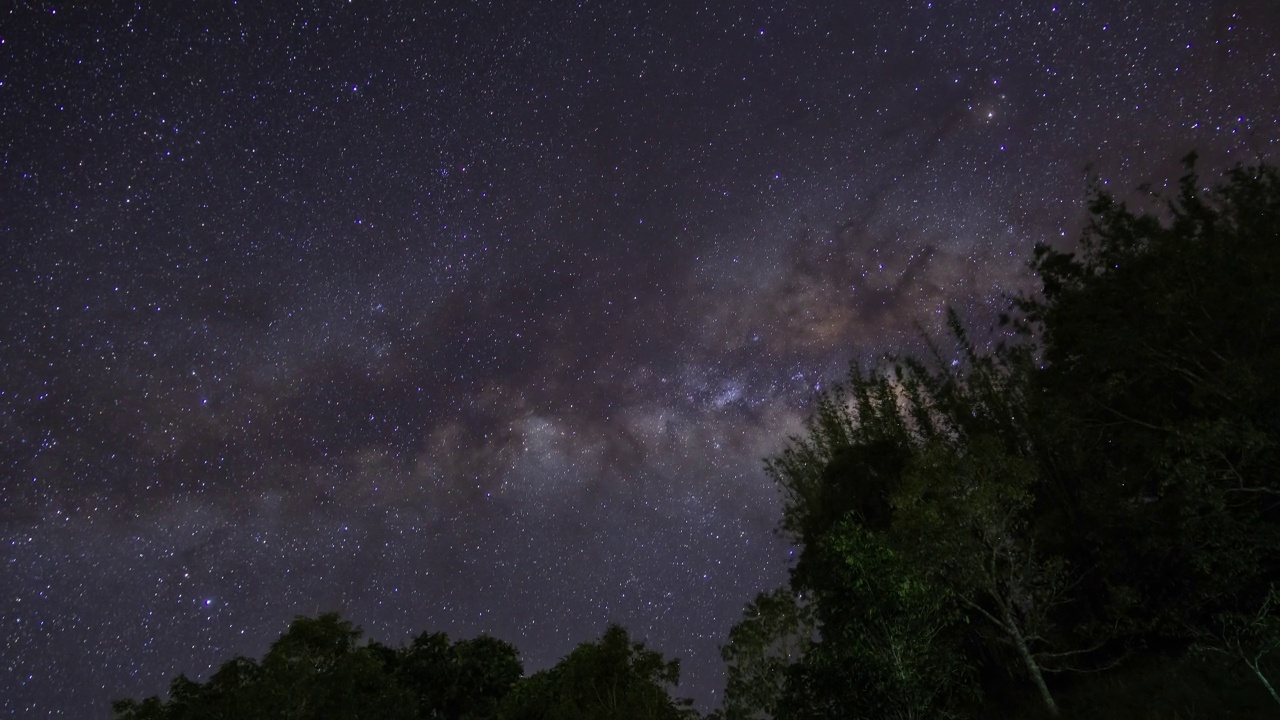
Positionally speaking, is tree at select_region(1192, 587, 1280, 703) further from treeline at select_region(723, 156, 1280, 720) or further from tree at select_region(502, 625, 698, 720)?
tree at select_region(502, 625, 698, 720)

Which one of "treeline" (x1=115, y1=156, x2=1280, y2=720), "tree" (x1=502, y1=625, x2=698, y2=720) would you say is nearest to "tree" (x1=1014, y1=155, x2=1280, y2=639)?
"treeline" (x1=115, y1=156, x2=1280, y2=720)

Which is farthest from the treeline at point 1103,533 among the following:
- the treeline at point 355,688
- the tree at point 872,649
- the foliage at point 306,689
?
the foliage at point 306,689

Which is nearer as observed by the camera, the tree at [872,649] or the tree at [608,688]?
the tree at [872,649]

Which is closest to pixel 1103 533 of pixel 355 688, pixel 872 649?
pixel 872 649

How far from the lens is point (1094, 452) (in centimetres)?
3241

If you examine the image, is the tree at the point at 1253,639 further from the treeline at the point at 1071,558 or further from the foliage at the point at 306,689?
the foliage at the point at 306,689

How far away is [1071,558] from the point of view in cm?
3534

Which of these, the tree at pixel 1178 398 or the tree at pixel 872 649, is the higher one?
the tree at pixel 1178 398

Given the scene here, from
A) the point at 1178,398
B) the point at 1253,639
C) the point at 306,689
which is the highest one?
the point at 1178,398

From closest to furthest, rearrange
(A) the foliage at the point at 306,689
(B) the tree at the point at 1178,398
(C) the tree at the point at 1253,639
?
(C) the tree at the point at 1253,639
(B) the tree at the point at 1178,398
(A) the foliage at the point at 306,689

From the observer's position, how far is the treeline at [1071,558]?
21.3m

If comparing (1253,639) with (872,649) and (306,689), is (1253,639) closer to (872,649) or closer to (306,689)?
(872,649)

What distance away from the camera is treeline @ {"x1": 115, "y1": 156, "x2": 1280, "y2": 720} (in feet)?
69.8

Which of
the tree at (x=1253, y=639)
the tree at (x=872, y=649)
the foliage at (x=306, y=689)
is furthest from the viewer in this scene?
the foliage at (x=306, y=689)
